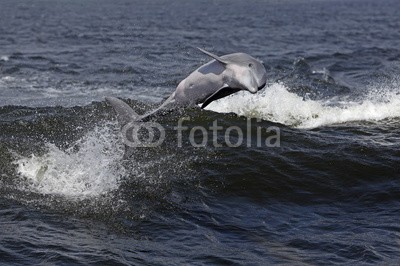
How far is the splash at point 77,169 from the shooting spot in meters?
11.4

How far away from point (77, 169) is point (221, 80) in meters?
3.74

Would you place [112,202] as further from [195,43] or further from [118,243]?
[195,43]

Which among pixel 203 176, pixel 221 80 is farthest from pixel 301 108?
pixel 221 80

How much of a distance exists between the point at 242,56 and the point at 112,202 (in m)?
3.12

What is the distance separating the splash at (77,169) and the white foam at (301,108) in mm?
4275

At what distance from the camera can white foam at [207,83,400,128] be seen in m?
16.6

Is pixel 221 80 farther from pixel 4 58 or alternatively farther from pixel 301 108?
pixel 4 58

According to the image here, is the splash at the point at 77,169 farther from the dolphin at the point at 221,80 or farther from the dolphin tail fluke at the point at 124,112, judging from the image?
the dolphin at the point at 221,80

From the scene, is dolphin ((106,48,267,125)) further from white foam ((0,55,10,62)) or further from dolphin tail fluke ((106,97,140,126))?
white foam ((0,55,10,62))

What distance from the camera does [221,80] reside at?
9789 mm

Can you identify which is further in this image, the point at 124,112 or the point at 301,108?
the point at 301,108

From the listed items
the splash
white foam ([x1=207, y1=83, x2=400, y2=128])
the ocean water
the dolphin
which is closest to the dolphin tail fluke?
the ocean water

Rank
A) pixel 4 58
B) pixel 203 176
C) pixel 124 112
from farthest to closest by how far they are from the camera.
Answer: pixel 4 58
pixel 203 176
pixel 124 112

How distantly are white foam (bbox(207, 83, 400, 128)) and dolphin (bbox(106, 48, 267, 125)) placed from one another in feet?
20.3
